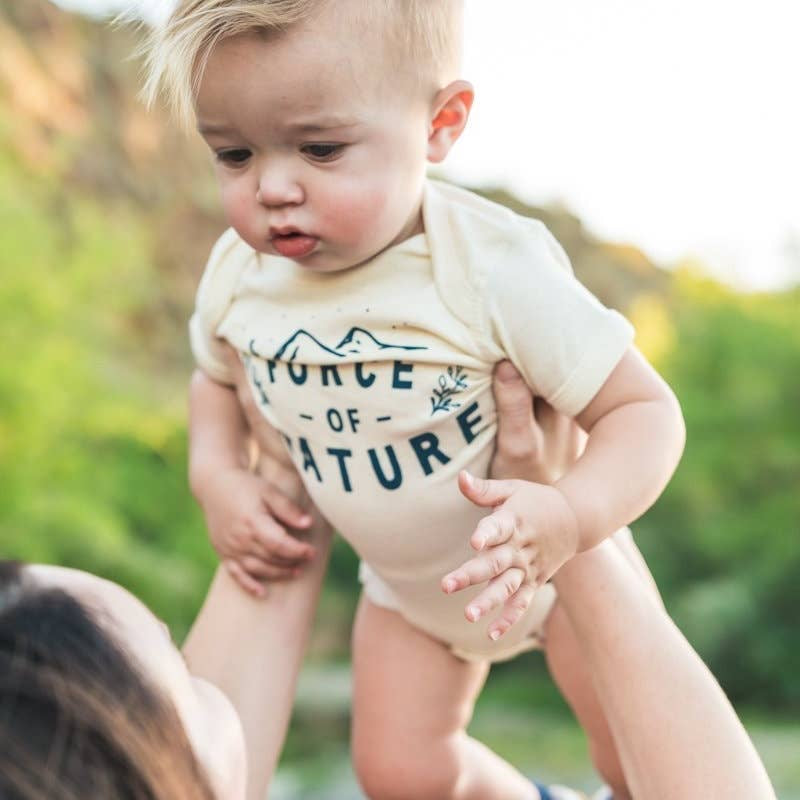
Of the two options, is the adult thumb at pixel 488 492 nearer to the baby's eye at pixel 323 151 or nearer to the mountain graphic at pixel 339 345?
the mountain graphic at pixel 339 345

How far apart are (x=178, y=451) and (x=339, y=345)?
464 centimetres

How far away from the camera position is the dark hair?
1.97 ft

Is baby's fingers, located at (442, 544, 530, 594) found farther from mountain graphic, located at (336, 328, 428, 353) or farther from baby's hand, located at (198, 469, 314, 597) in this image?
baby's hand, located at (198, 469, 314, 597)

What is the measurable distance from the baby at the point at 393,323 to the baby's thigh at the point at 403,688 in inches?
1.7

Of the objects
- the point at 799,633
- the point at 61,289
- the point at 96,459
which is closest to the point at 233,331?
the point at 61,289

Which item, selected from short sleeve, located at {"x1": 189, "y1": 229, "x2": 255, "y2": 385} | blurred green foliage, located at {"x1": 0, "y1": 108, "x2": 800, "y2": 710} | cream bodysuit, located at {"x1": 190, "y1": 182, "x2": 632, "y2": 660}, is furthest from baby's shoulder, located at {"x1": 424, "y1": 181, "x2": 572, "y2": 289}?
blurred green foliage, located at {"x1": 0, "y1": 108, "x2": 800, "y2": 710}

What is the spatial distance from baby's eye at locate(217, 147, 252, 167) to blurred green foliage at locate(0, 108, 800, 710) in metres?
3.61

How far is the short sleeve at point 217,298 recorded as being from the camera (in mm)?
1140

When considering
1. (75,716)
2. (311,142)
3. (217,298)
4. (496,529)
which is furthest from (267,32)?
(75,716)

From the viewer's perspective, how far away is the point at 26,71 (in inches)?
291

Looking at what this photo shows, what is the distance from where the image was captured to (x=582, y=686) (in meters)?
1.14

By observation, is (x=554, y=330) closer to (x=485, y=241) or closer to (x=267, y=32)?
(x=485, y=241)

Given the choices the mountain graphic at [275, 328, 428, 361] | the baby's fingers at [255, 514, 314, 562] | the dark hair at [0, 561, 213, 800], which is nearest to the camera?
the dark hair at [0, 561, 213, 800]

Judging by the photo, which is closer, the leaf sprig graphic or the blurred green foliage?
the leaf sprig graphic
